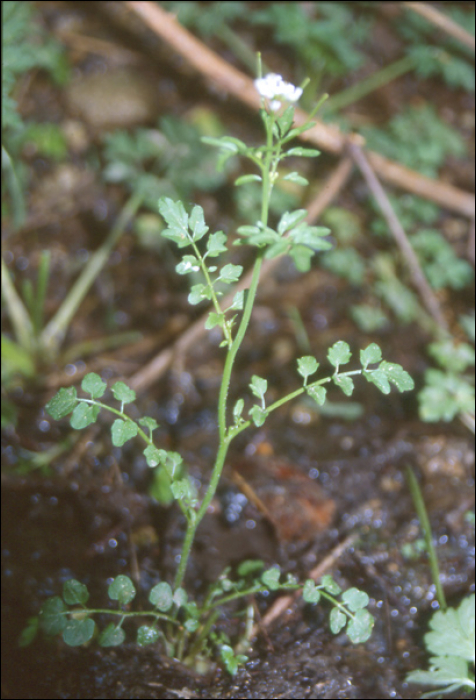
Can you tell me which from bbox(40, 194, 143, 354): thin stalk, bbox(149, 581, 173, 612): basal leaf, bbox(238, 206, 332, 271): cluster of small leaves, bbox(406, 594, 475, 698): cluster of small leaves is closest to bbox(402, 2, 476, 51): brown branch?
bbox(40, 194, 143, 354): thin stalk

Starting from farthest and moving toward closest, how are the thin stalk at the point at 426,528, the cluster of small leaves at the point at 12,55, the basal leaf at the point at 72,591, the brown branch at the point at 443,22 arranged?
Result: 1. the brown branch at the point at 443,22
2. the cluster of small leaves at the point at 12,55
3. the thin stalk at the point at 426,528
4. the basal leaf at the point at 72,591

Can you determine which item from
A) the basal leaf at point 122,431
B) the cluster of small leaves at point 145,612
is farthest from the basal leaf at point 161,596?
the basal leaf at point 122,431

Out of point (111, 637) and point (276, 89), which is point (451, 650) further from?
point (276, 89)

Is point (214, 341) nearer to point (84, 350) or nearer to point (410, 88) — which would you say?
point (84, 350)

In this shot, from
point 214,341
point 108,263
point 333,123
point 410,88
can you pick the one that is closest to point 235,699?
point 214,341

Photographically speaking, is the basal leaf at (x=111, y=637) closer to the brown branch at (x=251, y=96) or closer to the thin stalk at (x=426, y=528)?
the thin stalk at (x=426, y=528)

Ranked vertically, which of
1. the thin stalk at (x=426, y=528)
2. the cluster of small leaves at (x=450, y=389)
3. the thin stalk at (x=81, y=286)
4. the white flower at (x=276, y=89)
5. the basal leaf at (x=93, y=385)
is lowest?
the thin stalk at (x=426, y=528)

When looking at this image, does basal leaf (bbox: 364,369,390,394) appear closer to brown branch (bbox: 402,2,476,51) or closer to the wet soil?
the wet soil

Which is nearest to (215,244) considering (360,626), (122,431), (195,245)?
(195,245)
